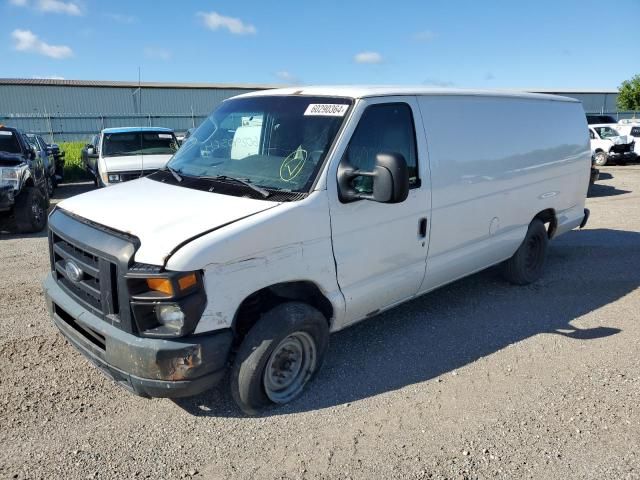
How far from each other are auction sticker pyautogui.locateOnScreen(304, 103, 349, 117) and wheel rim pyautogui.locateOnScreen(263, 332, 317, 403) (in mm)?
1541

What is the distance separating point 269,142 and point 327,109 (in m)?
0.48

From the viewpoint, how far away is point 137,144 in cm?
1207

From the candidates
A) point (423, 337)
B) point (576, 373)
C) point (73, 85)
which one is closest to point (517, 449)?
point (576, 373)

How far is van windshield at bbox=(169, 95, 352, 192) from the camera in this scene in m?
3.42

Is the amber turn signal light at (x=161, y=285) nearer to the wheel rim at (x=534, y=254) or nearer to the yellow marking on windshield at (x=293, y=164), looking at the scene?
the yellow marking on windshield at (x=293, y=164)

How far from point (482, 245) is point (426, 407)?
194 centimetres

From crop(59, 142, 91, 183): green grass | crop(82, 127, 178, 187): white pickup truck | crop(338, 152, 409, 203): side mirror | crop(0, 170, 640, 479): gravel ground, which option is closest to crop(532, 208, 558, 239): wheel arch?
crop(0, 170, 640, 479): gravel ground

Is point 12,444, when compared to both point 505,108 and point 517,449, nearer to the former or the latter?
point 517,449

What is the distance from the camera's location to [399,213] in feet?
12.4

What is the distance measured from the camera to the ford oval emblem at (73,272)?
10.4 feet

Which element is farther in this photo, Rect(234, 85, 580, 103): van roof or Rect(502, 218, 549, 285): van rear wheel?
Rect(502, 218, 549, 285): van rear wheel

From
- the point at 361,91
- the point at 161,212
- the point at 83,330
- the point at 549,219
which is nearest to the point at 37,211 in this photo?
the point at 83,330

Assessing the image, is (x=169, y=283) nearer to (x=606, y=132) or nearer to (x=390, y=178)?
(x=390, y=178)

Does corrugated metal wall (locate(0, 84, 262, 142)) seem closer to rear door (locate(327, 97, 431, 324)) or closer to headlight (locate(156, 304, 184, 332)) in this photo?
rear door (locate(327, 97, 431, 324))
